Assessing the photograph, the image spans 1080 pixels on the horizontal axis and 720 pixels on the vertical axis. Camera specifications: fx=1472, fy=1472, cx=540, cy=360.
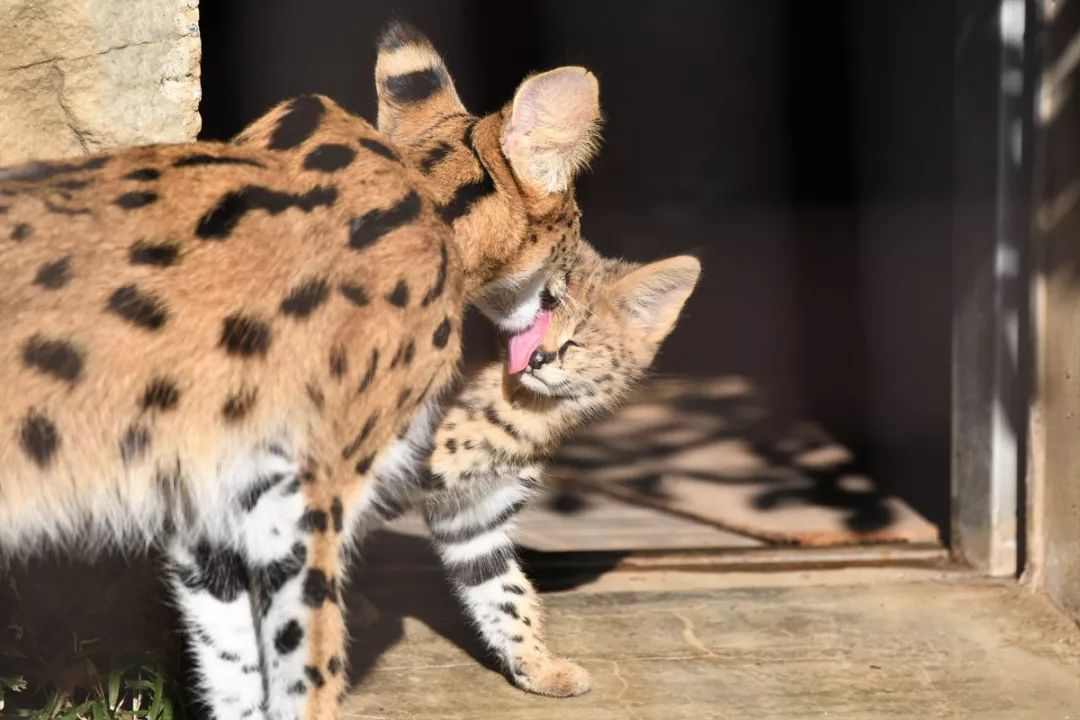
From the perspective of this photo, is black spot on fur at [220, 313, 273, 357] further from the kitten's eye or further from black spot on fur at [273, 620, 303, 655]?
the kitten's eye

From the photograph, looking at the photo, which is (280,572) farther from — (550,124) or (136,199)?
(550,124)

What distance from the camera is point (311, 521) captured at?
302 cm

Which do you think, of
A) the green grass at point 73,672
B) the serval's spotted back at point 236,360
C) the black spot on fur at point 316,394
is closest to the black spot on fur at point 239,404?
the serval's spotted back at point 236,360

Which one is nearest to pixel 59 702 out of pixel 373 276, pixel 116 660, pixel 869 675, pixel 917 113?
pixel 116 660

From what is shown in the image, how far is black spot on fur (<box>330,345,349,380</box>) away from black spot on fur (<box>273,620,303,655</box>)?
0.52m

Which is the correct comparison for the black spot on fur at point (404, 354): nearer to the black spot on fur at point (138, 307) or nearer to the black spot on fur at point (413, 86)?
the black spot on fur at point (138, 307)

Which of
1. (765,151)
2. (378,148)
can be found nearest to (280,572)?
(378,148)

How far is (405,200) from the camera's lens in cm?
313

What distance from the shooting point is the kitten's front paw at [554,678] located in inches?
155

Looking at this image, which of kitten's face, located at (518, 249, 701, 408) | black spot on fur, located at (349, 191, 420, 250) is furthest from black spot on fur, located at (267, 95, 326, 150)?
kitten's face, located at (518, 249, 701, 408)

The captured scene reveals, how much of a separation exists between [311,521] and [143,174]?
785mm

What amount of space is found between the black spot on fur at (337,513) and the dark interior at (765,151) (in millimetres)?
2900

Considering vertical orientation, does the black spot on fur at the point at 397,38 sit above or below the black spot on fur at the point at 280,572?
above

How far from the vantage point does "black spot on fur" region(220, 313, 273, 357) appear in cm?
292
